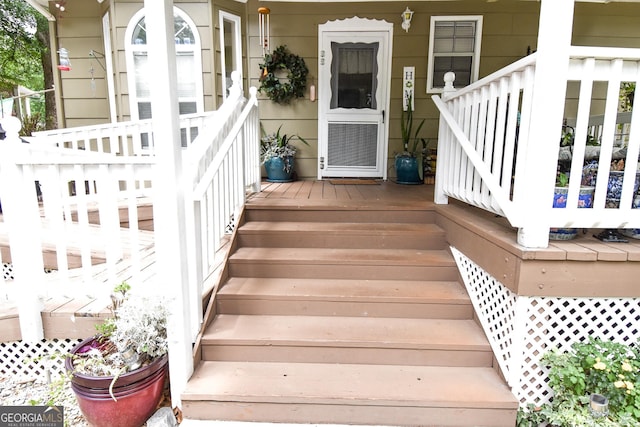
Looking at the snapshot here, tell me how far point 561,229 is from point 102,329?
8.30 ft

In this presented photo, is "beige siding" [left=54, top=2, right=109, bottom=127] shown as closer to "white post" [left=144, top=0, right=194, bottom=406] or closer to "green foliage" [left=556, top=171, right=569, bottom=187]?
"white post" [left=144, top=0, right=194, bottom=406]

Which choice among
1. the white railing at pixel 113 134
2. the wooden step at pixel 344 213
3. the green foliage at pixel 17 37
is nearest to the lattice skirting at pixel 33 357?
the wooden step at pixel 344 213

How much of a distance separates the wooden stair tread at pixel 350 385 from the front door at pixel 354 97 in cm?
330

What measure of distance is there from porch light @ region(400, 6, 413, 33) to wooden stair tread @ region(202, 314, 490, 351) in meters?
3.75

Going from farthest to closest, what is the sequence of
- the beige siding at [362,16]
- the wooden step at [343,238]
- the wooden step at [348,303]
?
the beige siding at [362,16]
the wooden step at [343,238]
the wooden step at [348,303]

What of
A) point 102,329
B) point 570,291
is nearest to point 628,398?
point 570,291

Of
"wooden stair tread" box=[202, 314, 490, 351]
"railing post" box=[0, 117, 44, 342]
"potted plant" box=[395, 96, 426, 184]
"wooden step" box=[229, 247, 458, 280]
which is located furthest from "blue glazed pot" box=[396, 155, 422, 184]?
"railing post" box=[0, 117, 44, 342]

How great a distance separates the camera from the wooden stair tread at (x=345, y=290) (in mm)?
2297

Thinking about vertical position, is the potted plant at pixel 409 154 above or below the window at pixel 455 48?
below

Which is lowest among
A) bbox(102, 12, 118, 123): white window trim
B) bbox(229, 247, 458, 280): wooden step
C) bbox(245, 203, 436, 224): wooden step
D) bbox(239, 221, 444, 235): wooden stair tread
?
bbox(229, 247, 458, 280): wooden step

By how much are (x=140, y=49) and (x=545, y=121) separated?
444 centimetres

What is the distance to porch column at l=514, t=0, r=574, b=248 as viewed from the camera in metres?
1.65

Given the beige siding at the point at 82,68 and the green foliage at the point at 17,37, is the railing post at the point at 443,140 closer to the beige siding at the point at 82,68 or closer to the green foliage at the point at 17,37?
the beige siding at the point at 82,68

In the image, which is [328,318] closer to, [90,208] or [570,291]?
[570,291]
